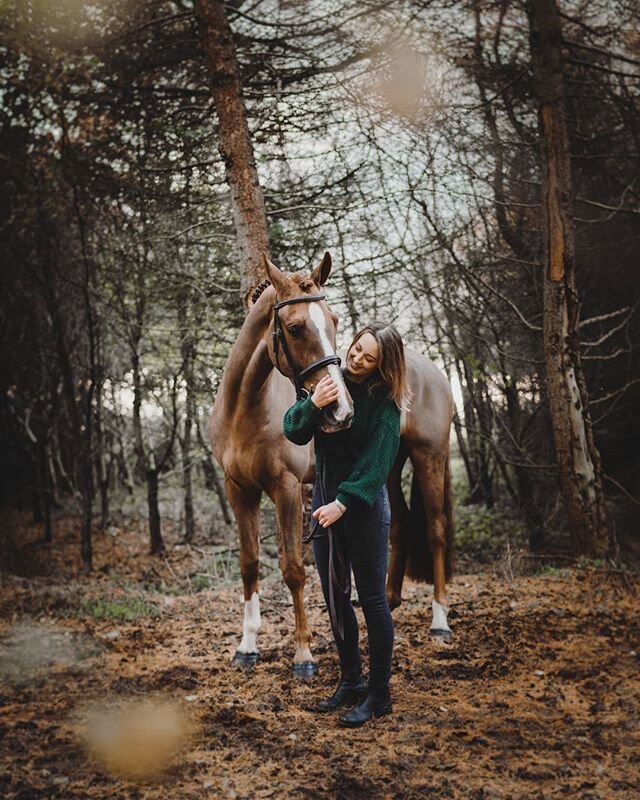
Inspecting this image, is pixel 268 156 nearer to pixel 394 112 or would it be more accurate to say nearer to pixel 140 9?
pixel 394 112

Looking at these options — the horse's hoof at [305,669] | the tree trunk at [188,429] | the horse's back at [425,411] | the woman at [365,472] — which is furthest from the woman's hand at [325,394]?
the tree trunk at [188,429]

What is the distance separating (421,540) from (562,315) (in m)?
2.98

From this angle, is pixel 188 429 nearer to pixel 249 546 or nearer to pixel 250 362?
pixel 249 546

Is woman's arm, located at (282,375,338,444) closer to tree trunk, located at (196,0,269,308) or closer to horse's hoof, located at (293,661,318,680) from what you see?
horse's hoof, located at (293,661,318,680)

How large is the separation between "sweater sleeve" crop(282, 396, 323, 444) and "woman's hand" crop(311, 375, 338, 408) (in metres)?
0.03

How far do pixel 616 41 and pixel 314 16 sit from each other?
3364mm

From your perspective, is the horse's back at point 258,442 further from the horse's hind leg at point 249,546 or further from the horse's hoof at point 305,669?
the horse's hoof at point 305,669

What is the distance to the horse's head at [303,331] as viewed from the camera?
3.07 meters

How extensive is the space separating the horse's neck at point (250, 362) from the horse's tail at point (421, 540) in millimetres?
1591

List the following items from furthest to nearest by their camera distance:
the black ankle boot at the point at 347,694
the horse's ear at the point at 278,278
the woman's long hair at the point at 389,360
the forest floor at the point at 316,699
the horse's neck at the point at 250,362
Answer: the horse's neck at the point at 250,362 < the horse's ear at the point at 278,278 < the black ankle boot at the point at 347,694 < the woman's long hair at the point at 389,360 < the forest floor at the point at 316,699

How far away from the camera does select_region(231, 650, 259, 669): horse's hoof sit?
3895 mm

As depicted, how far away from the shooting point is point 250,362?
387 cm

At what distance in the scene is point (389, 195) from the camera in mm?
6344

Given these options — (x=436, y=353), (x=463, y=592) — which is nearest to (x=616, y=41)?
(x=436, y=353)
